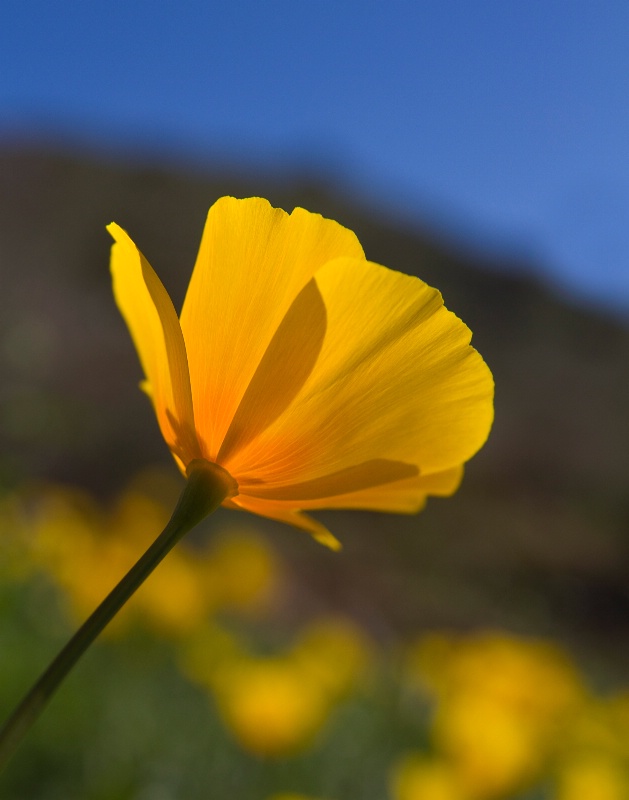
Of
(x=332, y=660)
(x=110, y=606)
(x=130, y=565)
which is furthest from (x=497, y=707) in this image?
(x=110, y=606)

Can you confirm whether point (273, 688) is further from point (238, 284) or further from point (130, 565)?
point (238, 284)

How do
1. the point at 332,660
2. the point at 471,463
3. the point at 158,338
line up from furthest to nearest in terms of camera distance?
the point at 471,463, the point at 332,660, the point at 158,338

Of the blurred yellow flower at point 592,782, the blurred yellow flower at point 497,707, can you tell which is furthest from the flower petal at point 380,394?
the blurred yellow flower at point 592,782

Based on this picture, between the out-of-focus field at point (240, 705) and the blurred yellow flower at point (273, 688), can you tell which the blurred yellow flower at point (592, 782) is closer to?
the out-of-focus field at point (240, 705)

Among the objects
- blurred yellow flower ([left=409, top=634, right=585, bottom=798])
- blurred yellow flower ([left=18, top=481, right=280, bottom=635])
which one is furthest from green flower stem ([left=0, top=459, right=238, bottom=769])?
blurred yellow flower ([left=18, top=481, right=280, bottom=635])

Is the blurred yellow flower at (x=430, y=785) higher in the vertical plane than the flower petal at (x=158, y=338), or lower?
lower

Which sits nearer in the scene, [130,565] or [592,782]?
[592,782]

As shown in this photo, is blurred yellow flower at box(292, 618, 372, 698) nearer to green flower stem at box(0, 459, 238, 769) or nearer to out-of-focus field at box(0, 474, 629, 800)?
out-of-focus field at box(0, 474, 629, 800)
